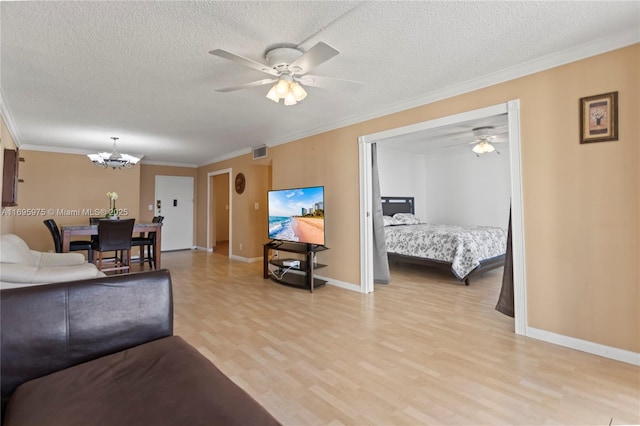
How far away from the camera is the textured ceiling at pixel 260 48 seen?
1.84 meters

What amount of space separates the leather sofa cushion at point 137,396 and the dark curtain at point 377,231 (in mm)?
3155

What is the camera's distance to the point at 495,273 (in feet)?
16.0

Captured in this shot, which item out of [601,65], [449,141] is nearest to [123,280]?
[601,65]

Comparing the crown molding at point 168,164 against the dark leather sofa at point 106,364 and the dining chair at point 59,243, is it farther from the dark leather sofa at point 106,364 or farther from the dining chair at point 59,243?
the dark leather sofa at point 106,364

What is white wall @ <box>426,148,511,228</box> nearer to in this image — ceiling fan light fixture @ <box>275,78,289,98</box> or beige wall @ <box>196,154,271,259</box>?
beige wall @ <box>196,154,271,259</box>

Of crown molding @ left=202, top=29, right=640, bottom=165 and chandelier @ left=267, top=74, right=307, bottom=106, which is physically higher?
crown molding @ left=202, top=29, right=640, bottom=165

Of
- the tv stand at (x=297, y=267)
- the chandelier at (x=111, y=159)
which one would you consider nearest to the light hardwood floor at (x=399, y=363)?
the tv stand at (x=297, y=267)

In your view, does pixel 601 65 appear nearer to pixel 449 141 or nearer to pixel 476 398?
pixel 476 398

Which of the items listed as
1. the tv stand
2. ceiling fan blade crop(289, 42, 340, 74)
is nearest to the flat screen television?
the tv stand

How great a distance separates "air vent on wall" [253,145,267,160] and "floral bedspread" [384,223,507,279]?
2.64 m

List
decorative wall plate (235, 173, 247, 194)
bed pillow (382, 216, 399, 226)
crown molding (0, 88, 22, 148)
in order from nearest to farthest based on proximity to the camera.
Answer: crown molding (0, 88, 22, 148)
bed pillow (382, 216, 399, 226)
decorative wall plate (235, 173, 247, 194)

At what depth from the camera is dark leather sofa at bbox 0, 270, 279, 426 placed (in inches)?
38.2

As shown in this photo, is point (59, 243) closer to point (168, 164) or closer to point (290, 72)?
point (168, 164)

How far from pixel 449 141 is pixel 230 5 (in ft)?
16.7
